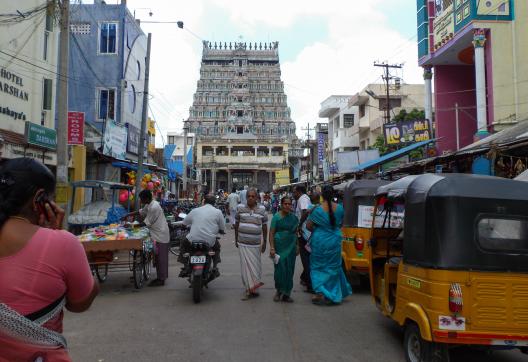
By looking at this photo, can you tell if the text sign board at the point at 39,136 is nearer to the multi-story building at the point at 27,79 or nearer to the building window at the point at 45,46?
the multi-story building at the point at 27,79

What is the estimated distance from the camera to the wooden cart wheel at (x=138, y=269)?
25.9 ft

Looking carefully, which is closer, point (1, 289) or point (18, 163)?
point (1, 289)

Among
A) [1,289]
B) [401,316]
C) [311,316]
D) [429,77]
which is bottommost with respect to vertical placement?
[311,316]

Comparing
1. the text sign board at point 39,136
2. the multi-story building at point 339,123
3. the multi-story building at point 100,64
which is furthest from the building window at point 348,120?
the text sign board at point 39,136

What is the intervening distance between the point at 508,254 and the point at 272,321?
3.03m

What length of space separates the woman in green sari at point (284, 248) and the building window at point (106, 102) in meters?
20.4

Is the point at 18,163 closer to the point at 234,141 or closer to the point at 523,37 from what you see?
the point at 523,37

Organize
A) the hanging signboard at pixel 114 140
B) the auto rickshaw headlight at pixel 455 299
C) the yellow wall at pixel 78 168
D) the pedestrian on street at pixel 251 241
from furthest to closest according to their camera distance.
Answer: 1. the hanging signboard at pixel 114 140
2. the yellow wall at pixel 78 168
3. the pedestrian on street at pixel 251 241
4. the auto rickshaw headlight at pixel 455 299

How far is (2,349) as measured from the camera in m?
1.80

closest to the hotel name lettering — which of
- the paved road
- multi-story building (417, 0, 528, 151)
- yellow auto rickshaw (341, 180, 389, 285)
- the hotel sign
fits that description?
the paved road

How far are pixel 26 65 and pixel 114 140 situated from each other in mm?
5957

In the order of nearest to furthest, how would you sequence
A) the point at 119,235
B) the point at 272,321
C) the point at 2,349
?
1. the point at 2,349
2. the point at 272,321
3. the point at 119,235

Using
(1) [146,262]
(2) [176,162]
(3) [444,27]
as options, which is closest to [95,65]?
(2) [176,162]

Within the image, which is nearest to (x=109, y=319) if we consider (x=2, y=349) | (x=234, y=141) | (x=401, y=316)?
(x=401, y=316)
